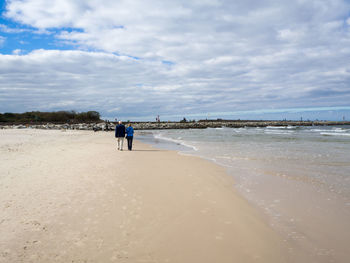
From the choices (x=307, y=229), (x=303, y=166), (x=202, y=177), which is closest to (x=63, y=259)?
(x=307, y=229)

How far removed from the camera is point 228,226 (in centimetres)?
475

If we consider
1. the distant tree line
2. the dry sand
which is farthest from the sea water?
the distant tree line

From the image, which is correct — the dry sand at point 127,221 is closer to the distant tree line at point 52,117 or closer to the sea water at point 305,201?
the sea water at point 305,201

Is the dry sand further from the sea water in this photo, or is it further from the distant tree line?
the distant tree line

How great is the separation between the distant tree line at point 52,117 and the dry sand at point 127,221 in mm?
82345

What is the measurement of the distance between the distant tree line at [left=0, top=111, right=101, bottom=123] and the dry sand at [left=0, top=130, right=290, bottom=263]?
82.3 meters

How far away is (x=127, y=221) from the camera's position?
482cm

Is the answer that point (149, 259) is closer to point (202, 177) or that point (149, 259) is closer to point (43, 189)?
point (43, 189)

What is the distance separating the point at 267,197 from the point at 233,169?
3.90 metres

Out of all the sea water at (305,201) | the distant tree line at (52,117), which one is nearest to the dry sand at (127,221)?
the sea water at (305,201)

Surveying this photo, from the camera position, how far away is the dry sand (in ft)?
12.2

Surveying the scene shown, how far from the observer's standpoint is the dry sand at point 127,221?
3.73 m

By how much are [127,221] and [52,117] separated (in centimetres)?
9104

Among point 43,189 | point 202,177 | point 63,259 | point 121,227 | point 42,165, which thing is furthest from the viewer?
point 42,165
